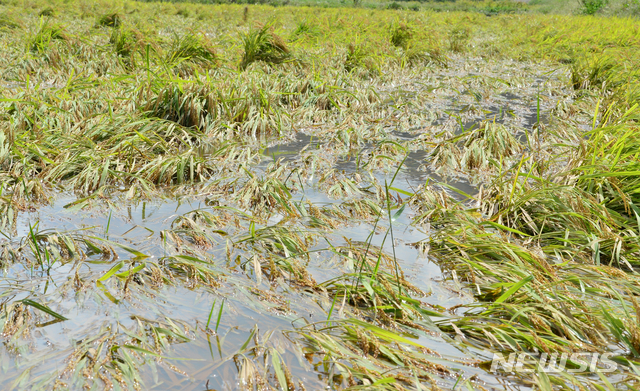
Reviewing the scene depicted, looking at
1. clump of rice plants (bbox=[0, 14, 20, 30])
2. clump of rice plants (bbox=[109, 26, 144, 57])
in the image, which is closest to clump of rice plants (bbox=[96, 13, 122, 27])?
clump of rice plants (bbox=[0, 14, 20, 30])

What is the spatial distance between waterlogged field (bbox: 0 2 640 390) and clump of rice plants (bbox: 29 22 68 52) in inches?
14.4

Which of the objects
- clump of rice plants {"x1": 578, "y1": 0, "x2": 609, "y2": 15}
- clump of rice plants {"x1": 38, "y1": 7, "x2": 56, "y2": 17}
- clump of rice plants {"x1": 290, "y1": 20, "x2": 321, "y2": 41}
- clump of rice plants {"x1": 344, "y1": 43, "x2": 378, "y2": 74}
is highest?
clump of rice plants {"x1": 578, "y1": 0, "x2": 609, "y2": 15}

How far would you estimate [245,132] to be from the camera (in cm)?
470

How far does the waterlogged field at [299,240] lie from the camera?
1760 mm

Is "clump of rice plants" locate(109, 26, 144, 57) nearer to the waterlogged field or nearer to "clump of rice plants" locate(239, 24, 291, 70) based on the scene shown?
the waterlogged field

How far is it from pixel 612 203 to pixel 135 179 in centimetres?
332

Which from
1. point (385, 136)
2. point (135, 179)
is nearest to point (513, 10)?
point (385, 136)

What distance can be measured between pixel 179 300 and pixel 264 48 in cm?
537

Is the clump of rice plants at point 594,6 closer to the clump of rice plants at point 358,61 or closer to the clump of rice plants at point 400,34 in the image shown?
the clump of rice plants at point 400,34

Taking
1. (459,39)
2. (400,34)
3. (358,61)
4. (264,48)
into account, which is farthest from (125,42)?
(459,39)

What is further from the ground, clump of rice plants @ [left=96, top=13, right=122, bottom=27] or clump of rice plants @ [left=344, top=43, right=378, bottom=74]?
clump of rice plants @ [left=96, top=13, right=122, bottom=27]

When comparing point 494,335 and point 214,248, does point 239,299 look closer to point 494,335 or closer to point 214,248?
point 214,248

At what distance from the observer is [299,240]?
260 centimetres

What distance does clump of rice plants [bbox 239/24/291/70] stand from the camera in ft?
21.7
